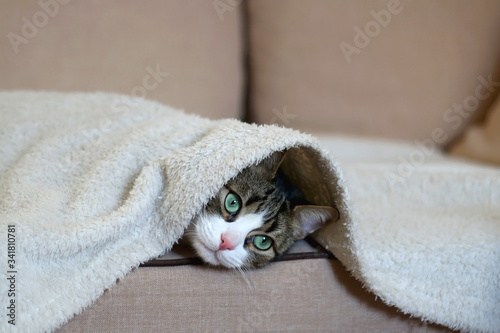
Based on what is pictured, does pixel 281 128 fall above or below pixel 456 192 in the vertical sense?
above

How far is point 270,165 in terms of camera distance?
0.86 metres

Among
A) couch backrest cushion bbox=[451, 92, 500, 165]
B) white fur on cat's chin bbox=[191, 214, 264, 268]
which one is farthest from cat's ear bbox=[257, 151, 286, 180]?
couch backrest cushion bbox=[451, 92, 500, 165]

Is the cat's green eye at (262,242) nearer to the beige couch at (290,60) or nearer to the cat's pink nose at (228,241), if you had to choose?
the cat's pink nose at (228,241)

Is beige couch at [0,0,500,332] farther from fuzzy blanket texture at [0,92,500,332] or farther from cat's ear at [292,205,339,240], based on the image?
→ cat's ear at [292,205,339,240]

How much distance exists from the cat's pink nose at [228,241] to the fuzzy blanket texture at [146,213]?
6 centimetres

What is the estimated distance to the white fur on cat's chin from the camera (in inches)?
30.1

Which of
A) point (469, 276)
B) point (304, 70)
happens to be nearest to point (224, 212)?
point (469, 276)

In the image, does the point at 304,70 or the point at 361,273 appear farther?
the point at 304,70

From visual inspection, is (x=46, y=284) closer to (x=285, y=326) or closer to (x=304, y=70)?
(x=285, y=326)

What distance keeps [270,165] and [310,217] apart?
0.38 ft

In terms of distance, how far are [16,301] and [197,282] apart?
0.26 metres

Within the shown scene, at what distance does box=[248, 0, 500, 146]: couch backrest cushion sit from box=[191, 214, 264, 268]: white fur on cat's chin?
0.77m

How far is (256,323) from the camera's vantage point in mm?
798

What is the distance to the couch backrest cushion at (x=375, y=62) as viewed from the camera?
1.46 m
